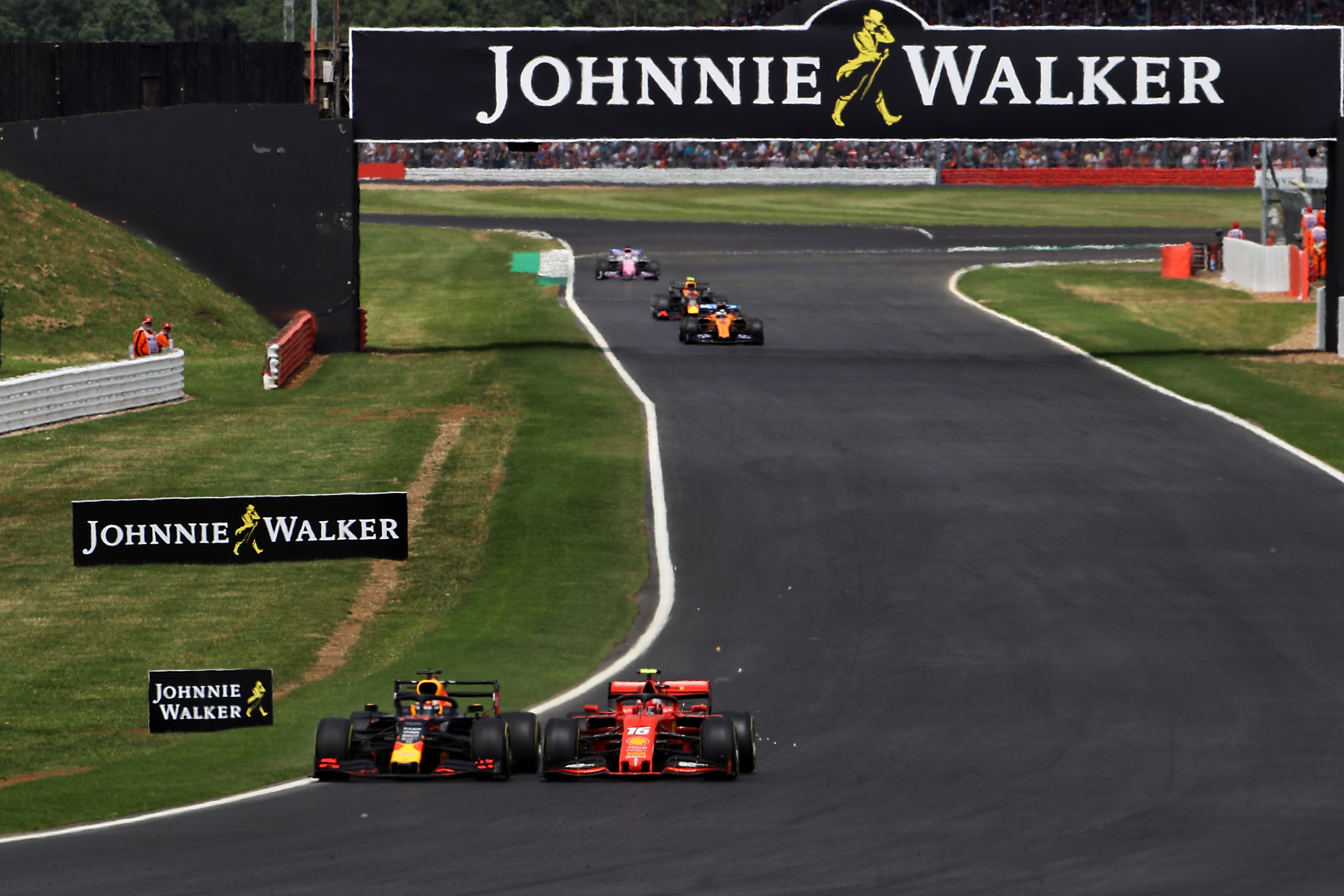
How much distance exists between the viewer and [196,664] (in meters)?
17.5

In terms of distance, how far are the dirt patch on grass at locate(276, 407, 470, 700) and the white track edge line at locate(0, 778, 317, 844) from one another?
3152 millimetres

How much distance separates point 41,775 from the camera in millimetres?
14195

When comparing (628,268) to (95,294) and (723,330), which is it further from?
(95,294)

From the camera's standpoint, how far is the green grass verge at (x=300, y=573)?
15.1 m

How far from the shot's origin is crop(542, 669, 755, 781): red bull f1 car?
13.7 meters

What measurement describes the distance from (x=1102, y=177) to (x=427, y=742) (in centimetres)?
8186

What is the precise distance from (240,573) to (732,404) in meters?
12.8

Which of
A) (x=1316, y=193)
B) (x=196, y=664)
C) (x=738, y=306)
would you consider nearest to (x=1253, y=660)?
(x=196, y=664)

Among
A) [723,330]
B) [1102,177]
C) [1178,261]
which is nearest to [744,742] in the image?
[723,330]

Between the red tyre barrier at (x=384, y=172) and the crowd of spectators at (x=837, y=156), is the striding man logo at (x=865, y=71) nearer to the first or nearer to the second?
the crowd of spectators at (x=837, y=156)

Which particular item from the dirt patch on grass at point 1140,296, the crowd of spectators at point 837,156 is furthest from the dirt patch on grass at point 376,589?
the crowd of spectators at point 837,156

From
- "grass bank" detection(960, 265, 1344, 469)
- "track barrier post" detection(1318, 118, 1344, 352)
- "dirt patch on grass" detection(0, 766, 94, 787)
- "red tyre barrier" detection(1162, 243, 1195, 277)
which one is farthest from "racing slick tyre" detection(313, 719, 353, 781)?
"red tyre barrier" detection(1162, 243, 1195, 277)

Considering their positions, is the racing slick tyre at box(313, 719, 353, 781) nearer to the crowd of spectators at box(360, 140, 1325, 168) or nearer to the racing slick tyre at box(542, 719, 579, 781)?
the racing slick tyre at box(542, 719, 579, 781)

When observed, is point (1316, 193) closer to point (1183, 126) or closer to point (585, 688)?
point (1183, 126)
